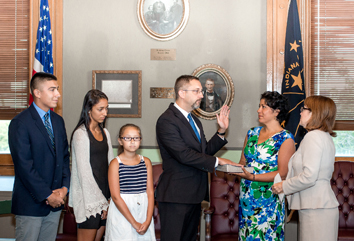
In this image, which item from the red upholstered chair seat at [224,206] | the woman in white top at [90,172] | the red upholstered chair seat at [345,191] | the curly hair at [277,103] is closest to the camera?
the woman in white top at [90,172]

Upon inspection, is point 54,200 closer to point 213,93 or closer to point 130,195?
point 130,195

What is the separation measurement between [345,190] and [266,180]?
159 centimetres

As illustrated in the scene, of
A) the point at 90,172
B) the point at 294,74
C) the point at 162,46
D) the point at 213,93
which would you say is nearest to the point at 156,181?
the point at 90,172

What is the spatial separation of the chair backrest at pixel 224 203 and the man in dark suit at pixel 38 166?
1.71 metres

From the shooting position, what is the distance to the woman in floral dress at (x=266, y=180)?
271cm

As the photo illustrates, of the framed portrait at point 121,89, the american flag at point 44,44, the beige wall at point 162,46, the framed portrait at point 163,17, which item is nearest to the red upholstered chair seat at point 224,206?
the beige wall at point 162,46

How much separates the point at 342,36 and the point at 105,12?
10.7ft

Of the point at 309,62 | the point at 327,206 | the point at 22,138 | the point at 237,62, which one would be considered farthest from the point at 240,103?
the point at 22,138

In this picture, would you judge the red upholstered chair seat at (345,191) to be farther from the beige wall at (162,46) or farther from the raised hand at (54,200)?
the raised hand at (54,200)

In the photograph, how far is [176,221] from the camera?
2.44m

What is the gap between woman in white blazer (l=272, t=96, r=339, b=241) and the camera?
91.3 inches

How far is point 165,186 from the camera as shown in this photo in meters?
2.49

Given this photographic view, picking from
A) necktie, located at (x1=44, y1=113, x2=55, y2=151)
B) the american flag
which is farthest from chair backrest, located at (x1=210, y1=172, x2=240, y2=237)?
the american flag

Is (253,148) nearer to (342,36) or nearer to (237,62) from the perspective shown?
(237,62)
